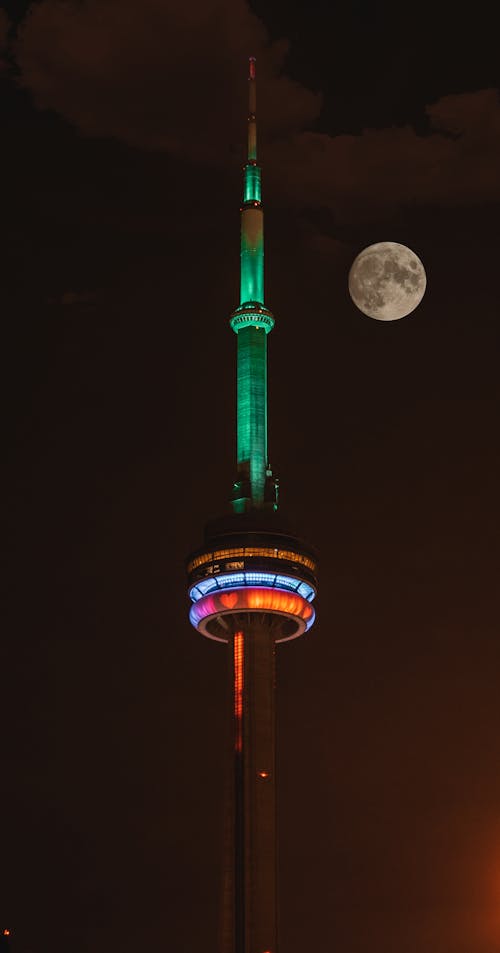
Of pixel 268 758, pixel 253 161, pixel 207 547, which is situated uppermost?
pixel 253 161

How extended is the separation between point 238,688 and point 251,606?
972cm

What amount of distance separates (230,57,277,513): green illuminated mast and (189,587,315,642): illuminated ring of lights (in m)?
12.5

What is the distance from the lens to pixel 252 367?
7190 inches

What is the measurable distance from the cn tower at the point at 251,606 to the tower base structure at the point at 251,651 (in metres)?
0.12

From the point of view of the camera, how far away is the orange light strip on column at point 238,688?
164 meters

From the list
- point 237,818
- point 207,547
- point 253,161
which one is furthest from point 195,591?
point 253,161

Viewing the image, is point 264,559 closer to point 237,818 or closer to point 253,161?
point 237,818

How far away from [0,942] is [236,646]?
149 ft

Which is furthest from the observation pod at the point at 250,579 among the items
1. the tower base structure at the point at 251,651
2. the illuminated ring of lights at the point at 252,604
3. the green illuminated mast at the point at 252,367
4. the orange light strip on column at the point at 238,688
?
the green illuminated mast at the point at 252,367

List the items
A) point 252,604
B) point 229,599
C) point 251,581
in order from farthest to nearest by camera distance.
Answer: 1. point 229,599
2. point 252,604
3. point 251,581

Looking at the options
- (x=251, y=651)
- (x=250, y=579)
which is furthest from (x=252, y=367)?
(x=251, y=651)

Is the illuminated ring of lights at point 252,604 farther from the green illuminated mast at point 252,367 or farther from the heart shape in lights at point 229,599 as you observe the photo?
the green illuminated mast at point 252,367

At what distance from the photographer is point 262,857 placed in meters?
158

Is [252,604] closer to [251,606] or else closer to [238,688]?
[251,606]
